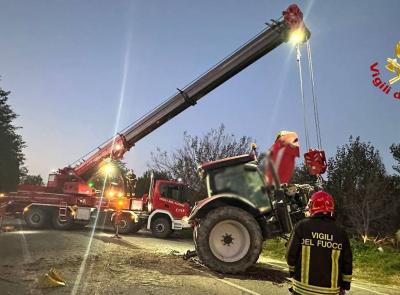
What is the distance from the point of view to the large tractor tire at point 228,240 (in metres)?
8.46

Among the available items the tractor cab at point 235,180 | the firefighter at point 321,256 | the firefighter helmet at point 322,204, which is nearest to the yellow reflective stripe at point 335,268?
the firefighter at point 321,256

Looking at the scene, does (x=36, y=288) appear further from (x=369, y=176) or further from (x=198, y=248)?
(x=369, y=176)

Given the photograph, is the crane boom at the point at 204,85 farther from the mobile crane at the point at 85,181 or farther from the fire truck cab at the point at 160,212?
the fire truck cab at the point at 160,212

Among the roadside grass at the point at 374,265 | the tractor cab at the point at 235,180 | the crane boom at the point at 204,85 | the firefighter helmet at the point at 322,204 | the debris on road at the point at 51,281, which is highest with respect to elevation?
the crane boom at the point at 204,85

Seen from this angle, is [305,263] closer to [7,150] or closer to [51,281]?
[51,281]

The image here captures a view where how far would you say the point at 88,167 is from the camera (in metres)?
19.9

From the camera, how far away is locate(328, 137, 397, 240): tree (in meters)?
22.9

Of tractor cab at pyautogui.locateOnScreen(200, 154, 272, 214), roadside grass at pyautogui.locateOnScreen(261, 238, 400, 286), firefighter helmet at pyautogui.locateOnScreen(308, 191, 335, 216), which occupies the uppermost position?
tractor cab at pyautogui.locateOnScreen(200, 154, 272, 214)

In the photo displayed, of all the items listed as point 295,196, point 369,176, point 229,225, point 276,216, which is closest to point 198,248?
point 229,225

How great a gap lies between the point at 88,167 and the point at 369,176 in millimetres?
15706

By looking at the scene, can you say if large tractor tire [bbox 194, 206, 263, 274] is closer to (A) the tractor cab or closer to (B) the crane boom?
(A) the tractor cab

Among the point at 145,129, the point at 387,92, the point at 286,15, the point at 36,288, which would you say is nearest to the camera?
the point at 387,92

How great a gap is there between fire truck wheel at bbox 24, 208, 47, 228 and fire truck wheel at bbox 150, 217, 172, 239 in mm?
5044

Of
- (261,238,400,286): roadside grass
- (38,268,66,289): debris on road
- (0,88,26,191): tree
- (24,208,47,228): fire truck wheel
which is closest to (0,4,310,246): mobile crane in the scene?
(24,208,47,228): fire truck wheel
